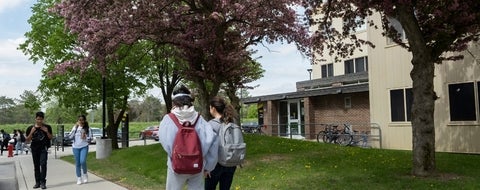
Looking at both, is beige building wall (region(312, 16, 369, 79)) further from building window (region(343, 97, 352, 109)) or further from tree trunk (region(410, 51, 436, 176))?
tree trunk (region(410, 51, 436, 176))

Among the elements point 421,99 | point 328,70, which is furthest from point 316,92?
point 421,99

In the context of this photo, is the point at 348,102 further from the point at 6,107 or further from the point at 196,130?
the point at 6,107

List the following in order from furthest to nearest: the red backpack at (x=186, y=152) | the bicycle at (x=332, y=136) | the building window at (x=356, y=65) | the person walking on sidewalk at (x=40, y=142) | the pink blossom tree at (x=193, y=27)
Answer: the building window at (x=356, y=65) → the bicycle at (x=332, y=136) → the pink blossom tree at (x=193, y=27) → the person walking on sidewalk at (x=40, y=142) → the red backpack at (x=186, y=152)

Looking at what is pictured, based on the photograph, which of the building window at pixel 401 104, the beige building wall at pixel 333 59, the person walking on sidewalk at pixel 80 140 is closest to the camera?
the person walking on sidewalk at pixel 80 140

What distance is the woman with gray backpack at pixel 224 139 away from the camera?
20.4 ft

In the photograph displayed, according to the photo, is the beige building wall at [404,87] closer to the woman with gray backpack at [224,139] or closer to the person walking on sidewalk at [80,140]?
the person walking on sidewalk at [80,140]

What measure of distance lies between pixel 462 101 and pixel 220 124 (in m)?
12.2

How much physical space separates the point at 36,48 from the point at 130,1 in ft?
40.5

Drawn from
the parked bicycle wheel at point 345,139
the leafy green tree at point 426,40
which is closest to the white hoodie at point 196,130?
the leafy green tree at point 426,40

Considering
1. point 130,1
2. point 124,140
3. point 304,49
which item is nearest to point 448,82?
point 304,49

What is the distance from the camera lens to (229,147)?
6219 mm

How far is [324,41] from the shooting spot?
13008 millimetres

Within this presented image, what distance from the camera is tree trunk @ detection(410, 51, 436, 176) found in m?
9.81

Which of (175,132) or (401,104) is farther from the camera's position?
(401,104)
